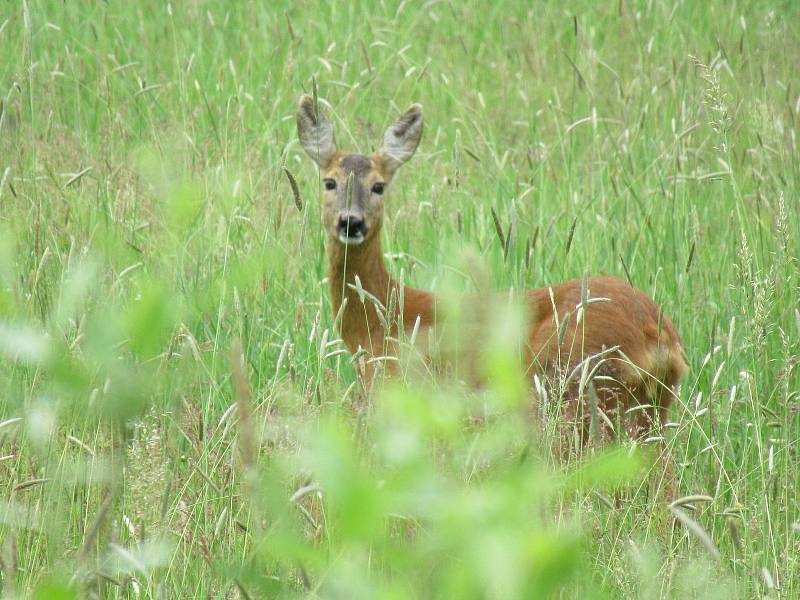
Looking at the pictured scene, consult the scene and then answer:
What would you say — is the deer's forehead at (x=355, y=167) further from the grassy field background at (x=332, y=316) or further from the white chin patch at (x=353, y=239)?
the white chin patch at (x=353, y=239)

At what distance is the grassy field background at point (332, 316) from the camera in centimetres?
109

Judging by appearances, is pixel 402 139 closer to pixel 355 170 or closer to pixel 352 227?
pixel 355 170

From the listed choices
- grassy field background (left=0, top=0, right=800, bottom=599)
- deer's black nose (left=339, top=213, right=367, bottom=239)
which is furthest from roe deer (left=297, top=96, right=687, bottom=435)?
grassy field background (left=0, top=0, right=800, bottom=599)

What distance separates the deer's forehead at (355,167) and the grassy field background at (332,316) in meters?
0.22

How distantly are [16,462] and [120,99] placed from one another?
140 inches

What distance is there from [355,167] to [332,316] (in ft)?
2.85

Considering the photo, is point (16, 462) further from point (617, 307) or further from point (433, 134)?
point (433, 134)

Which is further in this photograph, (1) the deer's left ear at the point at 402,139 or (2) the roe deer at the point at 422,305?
(1) the deer's left ear at the point at 402,139

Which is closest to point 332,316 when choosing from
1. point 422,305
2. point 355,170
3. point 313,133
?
point 422,305

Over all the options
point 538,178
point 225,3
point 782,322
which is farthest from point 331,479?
point 225,3

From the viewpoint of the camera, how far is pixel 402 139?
211 inches

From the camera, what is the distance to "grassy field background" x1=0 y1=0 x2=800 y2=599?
109cm

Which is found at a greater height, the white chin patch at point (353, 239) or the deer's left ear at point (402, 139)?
the deer's left ear at point (402, 139)

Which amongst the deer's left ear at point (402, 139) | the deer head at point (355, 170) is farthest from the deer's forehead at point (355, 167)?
the deer's left ear at point (402, 139)
